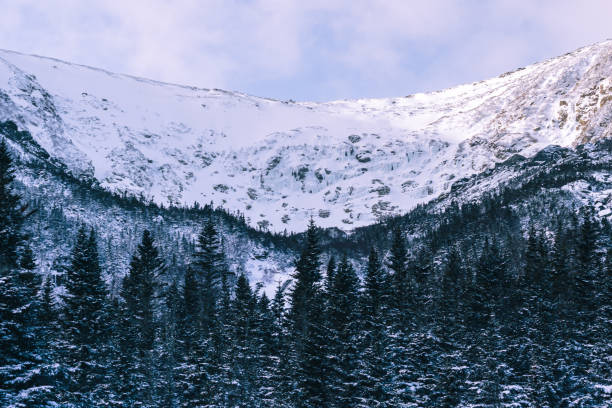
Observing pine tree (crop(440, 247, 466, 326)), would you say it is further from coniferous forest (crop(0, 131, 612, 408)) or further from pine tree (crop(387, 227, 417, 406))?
pine tree (crop(387, 227, 417, 406))

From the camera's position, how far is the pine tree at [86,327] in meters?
41.3

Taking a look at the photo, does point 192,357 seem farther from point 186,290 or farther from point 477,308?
point 477,308

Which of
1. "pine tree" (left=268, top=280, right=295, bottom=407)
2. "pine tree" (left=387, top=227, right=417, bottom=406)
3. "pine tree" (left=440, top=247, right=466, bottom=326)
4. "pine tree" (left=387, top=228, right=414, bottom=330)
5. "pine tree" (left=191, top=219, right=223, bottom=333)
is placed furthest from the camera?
"pine tree" (left=440, top=247, right=466, bottom=326)

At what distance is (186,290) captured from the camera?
58.9 m

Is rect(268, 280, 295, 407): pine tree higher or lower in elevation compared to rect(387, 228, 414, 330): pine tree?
lower

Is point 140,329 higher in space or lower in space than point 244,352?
higher

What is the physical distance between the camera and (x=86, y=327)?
42438 millimetres

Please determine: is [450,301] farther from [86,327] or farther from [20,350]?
[20,350]

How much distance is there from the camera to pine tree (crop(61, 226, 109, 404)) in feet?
136

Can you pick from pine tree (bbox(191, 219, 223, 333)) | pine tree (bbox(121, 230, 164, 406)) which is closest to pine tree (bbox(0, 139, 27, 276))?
pine tree (bbox(121, 230, 164, 406))

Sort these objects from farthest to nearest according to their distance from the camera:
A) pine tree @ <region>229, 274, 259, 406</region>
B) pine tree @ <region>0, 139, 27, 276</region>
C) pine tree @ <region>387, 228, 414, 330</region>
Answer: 1. pine tree @ <region>387, 228, 414, 330</region>
2. pine tree @ <region>229, 274, 259, 406</region>
3. pine tree @ <region>0, 139, 27, 276</region>

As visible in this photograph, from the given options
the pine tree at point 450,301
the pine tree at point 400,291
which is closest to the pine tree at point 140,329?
the pine tree at point 400,291

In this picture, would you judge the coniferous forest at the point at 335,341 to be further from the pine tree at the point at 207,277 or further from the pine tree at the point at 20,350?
the pine tree at the point at 20,350

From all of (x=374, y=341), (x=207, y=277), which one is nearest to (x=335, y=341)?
(x=374, y=341)
